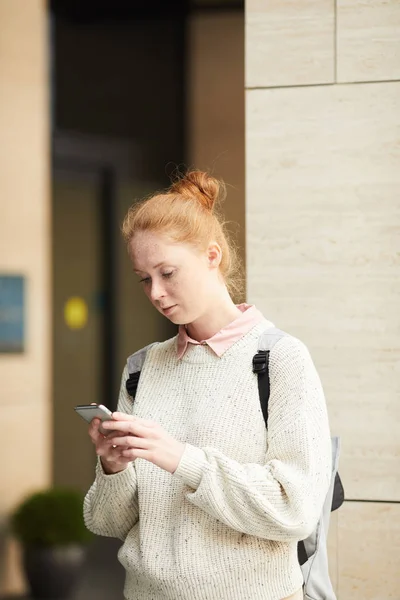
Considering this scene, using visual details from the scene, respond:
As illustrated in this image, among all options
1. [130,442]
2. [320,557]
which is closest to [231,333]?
[130,442]

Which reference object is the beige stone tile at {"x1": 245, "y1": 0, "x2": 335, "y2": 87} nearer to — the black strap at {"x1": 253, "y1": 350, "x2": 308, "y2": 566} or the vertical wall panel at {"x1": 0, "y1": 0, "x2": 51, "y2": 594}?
the vertical wall panel at {"x1": 0, "y1": 0, "x2": 51, "y2": 594}

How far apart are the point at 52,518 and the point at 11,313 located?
107 cm

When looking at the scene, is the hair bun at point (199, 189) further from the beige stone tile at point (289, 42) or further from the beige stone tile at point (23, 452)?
the beige stone tile at point (23, 452)

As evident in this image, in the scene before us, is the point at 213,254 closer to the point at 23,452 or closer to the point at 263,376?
the point at 263,376

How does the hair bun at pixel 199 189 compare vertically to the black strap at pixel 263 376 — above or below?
above

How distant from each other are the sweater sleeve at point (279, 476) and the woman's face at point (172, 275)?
1.04ft

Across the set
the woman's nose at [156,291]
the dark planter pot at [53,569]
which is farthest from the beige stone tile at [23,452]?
the woman's nose at [156,291]

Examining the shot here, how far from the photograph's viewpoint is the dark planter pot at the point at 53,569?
4.43 meters

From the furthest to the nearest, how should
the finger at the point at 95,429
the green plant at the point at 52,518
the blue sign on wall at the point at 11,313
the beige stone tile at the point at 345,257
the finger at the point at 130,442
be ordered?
the green plant at the point at 52,518 → the blue sign on wall at the point at 11,313 → the beige stone tile at the point at 345,257 → the finger at the point at 95,429 → the finger at the point at 130,442

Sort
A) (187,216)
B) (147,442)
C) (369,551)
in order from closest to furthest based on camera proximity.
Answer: (147,442)
(187,216)
(369,551)

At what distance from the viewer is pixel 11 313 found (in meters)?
4.34

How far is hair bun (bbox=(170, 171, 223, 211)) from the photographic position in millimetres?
2455

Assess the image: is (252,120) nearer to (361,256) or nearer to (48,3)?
(361,256)

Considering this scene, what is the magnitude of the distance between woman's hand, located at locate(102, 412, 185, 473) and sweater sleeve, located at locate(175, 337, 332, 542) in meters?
0.03
